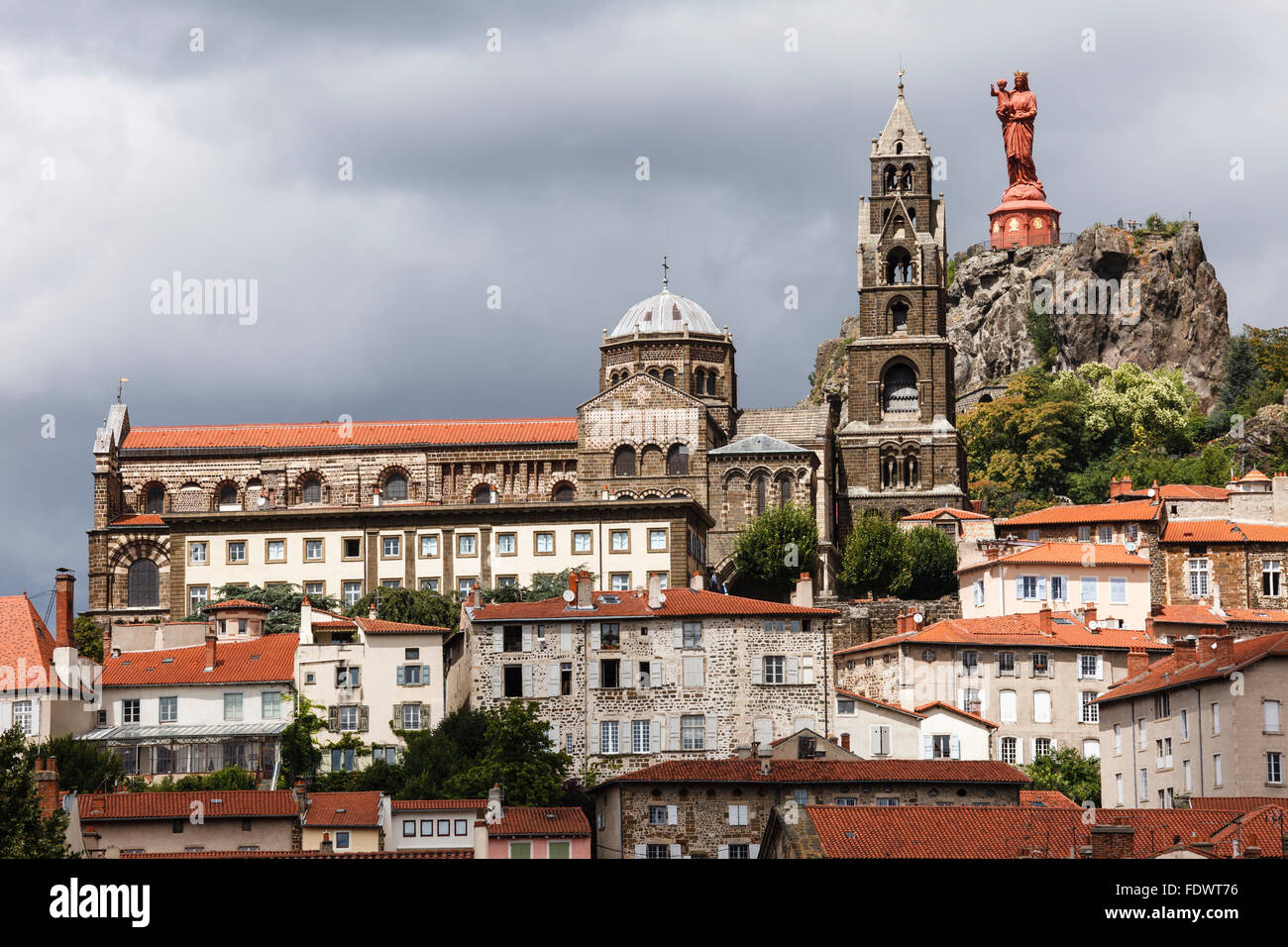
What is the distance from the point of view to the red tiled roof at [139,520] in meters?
103

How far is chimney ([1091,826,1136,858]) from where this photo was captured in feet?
129

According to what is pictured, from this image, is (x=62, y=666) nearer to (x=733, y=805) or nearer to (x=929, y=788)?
(x=733, y=805)

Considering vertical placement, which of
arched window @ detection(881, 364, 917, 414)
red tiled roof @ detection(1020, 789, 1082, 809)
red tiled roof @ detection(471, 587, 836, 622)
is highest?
arched window @ detection(881, 364, 917, 414)

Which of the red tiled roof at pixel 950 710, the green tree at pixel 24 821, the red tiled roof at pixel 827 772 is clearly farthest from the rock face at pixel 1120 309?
the green tree at pixel 24 821

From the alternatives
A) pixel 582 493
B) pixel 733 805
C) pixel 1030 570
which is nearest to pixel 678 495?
pixel 582 493

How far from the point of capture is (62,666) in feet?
238

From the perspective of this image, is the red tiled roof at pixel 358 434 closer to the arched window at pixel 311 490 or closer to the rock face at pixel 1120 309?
the arched window at pixel 311 490

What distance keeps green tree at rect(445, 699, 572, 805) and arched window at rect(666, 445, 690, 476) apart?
37.2 metres

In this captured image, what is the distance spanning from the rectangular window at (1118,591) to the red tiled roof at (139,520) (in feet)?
152

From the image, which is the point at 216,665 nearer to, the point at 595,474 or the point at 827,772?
the point at 827,772

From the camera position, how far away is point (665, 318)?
11844 centimetres

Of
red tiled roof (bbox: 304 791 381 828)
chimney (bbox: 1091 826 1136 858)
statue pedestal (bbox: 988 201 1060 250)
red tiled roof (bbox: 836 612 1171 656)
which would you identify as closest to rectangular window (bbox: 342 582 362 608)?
red tiled roof (bbox: 836 612 1171 656)

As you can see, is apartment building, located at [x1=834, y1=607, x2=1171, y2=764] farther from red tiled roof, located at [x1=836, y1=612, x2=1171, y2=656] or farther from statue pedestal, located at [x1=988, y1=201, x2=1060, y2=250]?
statue pedestal, located at [x1=988, y1=201, x2=1060, y2=250]

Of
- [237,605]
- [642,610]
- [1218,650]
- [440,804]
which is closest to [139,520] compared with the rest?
[237,605]
